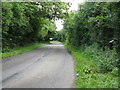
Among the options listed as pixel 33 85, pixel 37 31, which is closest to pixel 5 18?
pixel 33 85

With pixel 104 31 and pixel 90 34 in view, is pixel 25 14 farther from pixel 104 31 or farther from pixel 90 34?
pixel 104 31

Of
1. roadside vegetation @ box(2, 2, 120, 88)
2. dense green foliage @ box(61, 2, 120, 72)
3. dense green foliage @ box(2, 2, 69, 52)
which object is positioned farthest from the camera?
dense green foliage @ box(2, 2, 69, 52)

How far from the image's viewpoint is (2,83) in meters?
5.51

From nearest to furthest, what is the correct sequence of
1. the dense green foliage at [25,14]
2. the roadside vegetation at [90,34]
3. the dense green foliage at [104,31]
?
1. the roadside vegetation at [90,34]
2. the dense green foliage at [104,31]
3. the dense green foliage at [25,14]

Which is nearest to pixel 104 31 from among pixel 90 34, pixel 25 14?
pixel 90 34

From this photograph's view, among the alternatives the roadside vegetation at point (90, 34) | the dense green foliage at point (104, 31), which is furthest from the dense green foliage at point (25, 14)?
the dense green foliage at point (104, 31)

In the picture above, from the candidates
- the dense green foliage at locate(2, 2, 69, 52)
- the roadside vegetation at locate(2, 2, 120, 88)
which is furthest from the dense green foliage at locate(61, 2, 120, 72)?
Answer: the dense green foliage at locate(2, 2, 69, 52)

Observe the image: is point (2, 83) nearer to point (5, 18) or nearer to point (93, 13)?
point (5, 18)

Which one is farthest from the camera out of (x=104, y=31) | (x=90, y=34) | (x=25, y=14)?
(x=25, y=14)

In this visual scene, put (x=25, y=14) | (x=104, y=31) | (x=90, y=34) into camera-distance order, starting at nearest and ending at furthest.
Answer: (x=104, y=31) → (x=90, y=34) → (x=25, y=14)

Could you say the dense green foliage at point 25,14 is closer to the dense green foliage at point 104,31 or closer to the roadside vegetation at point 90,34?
the roadside vegetation at point 90,34

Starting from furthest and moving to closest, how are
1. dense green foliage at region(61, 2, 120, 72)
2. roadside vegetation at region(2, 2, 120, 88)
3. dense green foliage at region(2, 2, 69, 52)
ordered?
dense green foliage at region(2, 2, 69, 52), dense green foliage at region(61, 2, 120, 72), roadside vegetation at region(2, 2, 120, 88)

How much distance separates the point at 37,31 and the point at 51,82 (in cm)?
2444

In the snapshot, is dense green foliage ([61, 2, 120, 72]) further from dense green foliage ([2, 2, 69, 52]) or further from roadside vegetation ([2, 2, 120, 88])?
dense green foliage ([2, 2, 69, 52])
